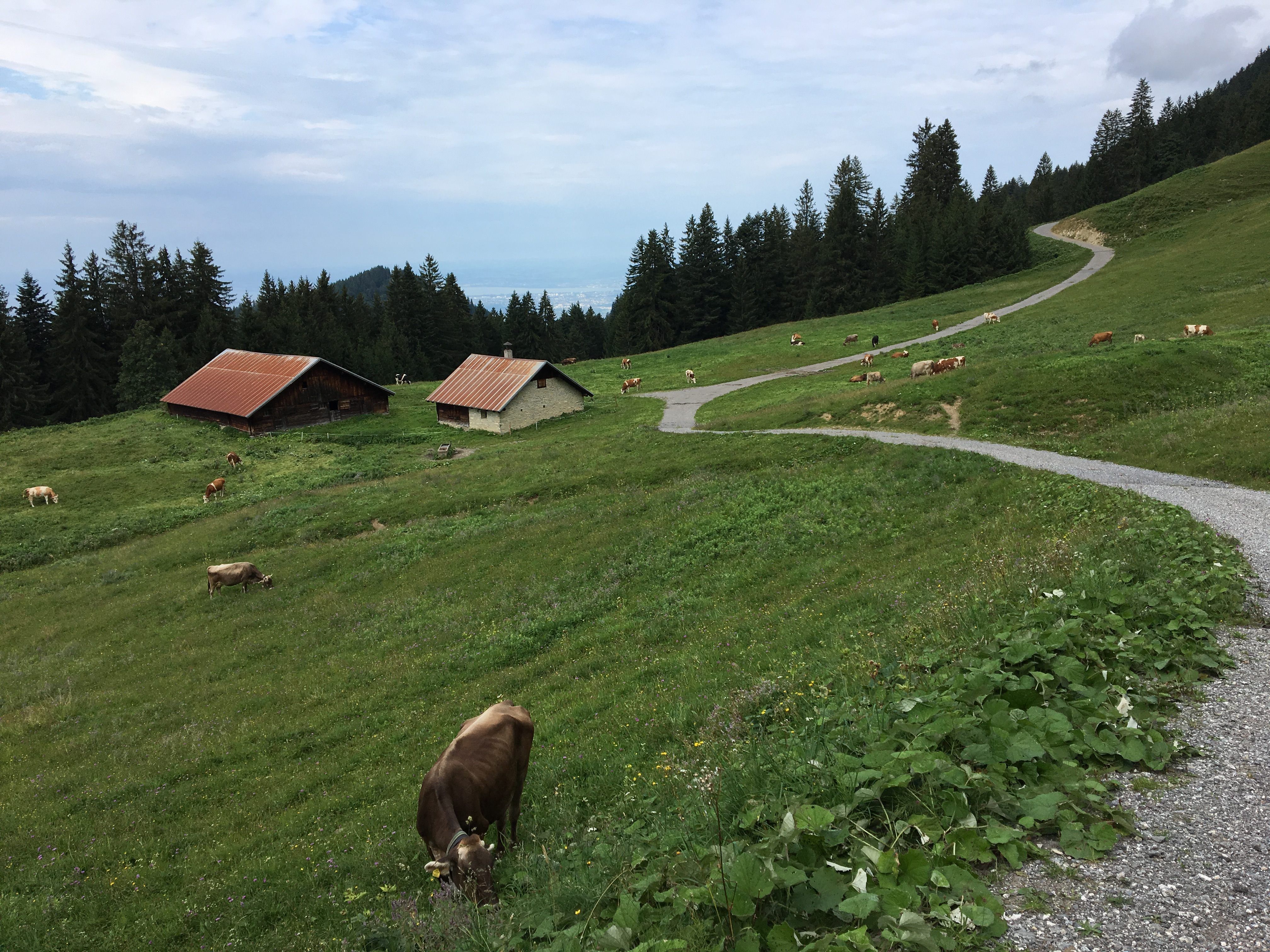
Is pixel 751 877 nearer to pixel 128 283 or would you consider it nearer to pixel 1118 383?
pixel 1118 383

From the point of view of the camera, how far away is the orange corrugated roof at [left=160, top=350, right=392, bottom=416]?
5906 cm

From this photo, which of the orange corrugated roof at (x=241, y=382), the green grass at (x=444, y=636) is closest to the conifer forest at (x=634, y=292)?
the orange corrugated roof at (x=241, y=382)

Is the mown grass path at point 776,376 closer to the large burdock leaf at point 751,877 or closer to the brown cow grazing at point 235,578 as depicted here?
the brown cow grazing at point 235,578

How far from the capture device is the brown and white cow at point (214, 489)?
41.5 metres

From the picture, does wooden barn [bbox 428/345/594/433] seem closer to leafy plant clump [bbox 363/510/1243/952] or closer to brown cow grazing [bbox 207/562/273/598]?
brown cow grazing [bbox 207/562/273/598]

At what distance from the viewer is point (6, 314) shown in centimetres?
8381

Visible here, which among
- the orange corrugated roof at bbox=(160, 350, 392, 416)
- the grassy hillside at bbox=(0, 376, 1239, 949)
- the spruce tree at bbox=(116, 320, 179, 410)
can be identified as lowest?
the grassy hillside at bbox=(0, 376, 1239, 949)

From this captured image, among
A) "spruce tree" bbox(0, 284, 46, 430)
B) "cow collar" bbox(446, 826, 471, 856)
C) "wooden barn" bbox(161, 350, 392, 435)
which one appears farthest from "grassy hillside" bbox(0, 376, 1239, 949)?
"spruce tree" bbox(0, 284, 46, 430)

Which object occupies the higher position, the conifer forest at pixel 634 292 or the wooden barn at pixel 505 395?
the conifer forest at pixel 634 292

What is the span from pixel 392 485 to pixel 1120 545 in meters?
33.6

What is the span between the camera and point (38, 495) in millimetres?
41531

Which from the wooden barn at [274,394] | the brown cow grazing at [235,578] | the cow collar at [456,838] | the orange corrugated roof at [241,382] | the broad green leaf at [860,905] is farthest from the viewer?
the orange corrugated roof at [241,382]

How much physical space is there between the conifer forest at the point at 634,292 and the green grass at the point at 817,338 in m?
10.1

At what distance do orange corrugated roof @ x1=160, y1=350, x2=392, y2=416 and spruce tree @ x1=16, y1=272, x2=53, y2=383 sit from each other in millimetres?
35369
